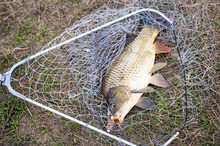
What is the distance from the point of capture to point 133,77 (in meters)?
2.71

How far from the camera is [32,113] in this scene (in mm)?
3027

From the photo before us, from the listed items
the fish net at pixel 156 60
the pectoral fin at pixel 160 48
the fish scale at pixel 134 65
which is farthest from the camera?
the pectoral fin at pixel 160 48

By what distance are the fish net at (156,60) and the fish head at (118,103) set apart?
23 cm

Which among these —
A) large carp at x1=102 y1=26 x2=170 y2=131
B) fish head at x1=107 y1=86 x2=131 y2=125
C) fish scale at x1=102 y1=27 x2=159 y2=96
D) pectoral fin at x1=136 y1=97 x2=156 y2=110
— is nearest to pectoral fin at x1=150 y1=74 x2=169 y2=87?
large carp at x1=102 y1=26 x2=170 y2=131

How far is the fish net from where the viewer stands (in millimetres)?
2822

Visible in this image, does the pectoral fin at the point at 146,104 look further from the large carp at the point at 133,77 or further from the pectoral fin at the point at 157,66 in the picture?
the pectoral fin at the point at 157,66

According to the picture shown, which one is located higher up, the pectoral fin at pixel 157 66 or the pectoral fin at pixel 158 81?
the pectoral fin at pixel 157 66

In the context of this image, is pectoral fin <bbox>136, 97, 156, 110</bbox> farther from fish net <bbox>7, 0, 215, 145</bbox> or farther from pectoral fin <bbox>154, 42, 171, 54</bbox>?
pectoral fin <bbox>154, 42, 171, 54</bbox>

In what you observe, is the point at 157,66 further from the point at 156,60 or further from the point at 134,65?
the point at 134,65

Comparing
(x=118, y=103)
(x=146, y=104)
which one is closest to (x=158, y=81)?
(x=146, y=104)

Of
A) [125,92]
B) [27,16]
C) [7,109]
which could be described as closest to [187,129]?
[125,92]

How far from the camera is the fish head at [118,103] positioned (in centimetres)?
252

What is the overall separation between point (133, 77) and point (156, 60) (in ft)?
2.05

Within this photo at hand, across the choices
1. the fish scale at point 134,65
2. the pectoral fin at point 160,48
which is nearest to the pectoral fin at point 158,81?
the fish scale at point 134,65
